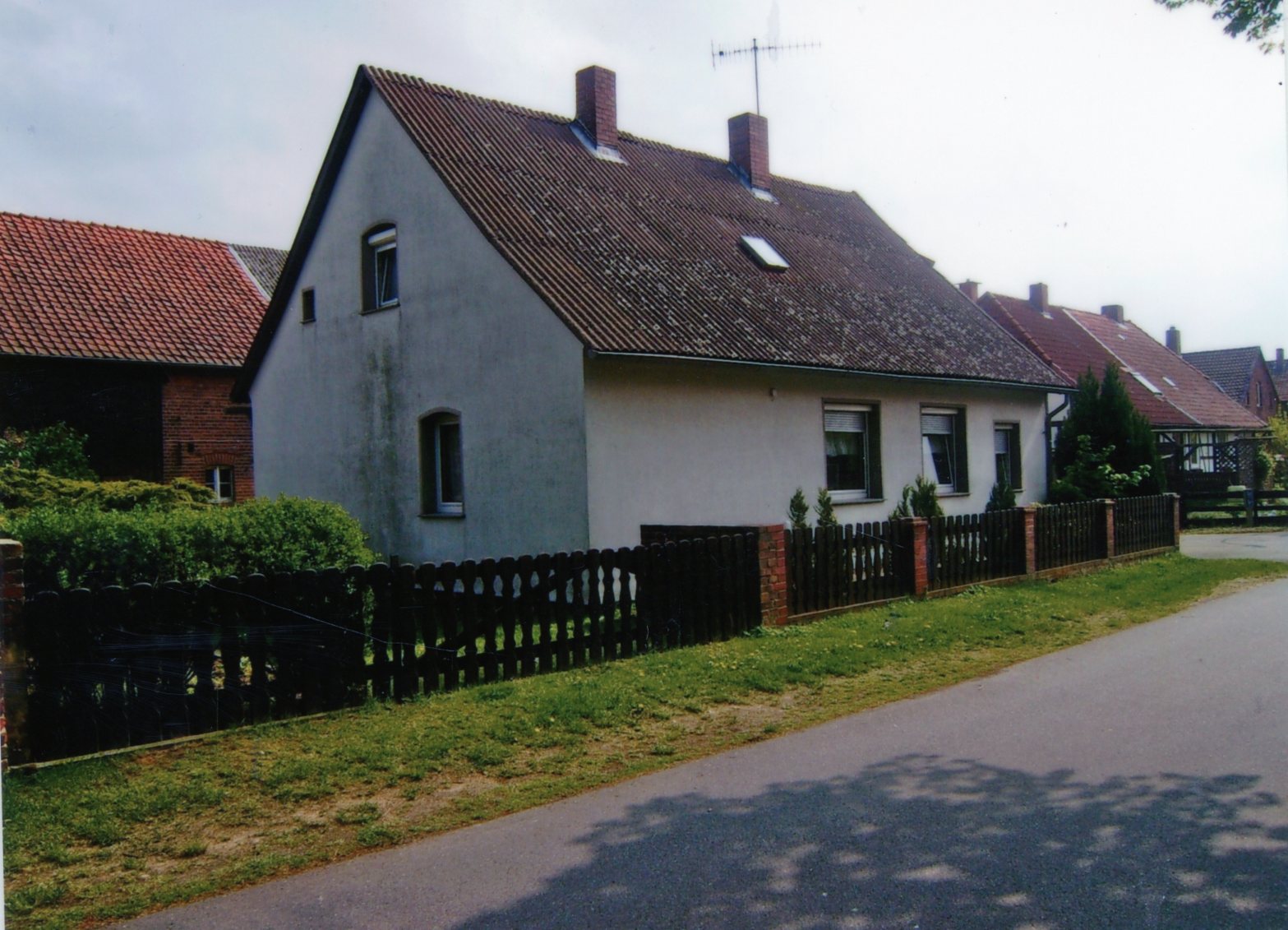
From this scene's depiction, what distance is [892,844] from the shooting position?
495 cm

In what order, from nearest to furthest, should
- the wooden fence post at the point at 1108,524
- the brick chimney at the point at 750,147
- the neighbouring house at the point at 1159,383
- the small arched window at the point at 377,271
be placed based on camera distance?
the small arched window at the point at 377,271
the wooden fence post at the point at 1108,524
the brick chimney at the point at 750,147
the neighbouring house at the point at 1159,383

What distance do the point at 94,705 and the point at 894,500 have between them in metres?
14.0

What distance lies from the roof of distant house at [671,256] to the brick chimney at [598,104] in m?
0.33

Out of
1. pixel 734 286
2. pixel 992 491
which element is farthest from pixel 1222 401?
pixel 734 286

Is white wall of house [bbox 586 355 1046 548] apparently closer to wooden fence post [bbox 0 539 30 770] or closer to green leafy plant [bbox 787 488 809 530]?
green leafy plant [bbox 787 488 809 530]

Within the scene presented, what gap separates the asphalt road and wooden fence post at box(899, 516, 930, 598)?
5865 millimetres

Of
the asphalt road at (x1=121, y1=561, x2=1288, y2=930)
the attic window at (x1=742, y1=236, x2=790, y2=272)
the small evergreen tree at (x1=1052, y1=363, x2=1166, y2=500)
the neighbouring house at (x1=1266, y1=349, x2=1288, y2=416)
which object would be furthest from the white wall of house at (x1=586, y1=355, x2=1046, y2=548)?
the neighbouring house at (x1=1266, y1=349, x2=1288, y2=416)

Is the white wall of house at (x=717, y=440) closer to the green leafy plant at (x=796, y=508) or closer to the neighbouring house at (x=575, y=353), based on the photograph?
the neighbouring house at (x=575, y=353)

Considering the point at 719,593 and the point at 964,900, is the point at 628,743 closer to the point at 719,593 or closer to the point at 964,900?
the point at 964,900

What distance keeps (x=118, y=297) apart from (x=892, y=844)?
24410 millimetres

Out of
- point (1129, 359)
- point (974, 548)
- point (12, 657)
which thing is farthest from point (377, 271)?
point (1129, 359)

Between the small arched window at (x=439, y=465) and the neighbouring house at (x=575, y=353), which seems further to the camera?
the small arched window at (x=439, y=465)

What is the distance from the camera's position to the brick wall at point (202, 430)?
952 inches

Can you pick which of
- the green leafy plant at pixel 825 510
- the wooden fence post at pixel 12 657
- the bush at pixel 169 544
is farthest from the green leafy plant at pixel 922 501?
the wooden fence post at pixel 12 657
